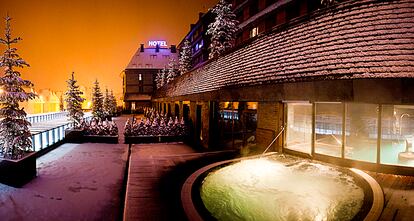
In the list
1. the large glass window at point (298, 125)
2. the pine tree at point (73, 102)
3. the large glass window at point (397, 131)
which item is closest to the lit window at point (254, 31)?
the pine tree at point (73, 102)

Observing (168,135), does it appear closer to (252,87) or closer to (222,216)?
(252,87)

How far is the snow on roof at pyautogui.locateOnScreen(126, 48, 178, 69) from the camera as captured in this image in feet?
240

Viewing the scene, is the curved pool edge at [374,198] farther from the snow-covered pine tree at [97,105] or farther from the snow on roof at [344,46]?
the snow-covered pine tree at [97,105]

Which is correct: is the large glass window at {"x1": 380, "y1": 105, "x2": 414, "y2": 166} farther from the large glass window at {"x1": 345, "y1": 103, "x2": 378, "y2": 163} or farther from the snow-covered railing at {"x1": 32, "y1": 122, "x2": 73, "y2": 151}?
the snow-covered railing at {"x1": 32, "y1": 122, "x2": 73, "y2": 151}

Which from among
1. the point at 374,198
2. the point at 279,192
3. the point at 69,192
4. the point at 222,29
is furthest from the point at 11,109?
the point at 222,29

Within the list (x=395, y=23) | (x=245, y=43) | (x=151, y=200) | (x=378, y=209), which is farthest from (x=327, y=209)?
(x=245, y=43)

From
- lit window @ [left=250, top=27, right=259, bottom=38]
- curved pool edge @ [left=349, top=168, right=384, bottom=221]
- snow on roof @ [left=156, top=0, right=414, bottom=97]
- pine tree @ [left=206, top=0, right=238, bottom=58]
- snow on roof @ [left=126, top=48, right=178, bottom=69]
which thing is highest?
snow on roof @ [left=126, top=48, right=178, bottom=69]

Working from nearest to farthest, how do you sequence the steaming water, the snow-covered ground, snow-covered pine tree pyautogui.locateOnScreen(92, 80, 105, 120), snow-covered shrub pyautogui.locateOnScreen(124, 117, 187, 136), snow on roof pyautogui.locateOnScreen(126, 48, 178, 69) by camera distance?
1. the steaming water
2. the snow-covered ground
3. snow-covered shrub pyautogui.locateOnScreen(124, 117, 187, 136)
4. snow-covered pine tree pyautogui.locateOnScreen(92, 80, 105, 120)
5. snow on roof pyautogui.locateOnScreen(126, 48, 178, 69)

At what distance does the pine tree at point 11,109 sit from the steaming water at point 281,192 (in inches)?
306

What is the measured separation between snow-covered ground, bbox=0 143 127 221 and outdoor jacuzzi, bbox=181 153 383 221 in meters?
2.70

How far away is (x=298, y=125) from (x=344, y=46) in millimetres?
3969

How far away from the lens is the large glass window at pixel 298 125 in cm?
956

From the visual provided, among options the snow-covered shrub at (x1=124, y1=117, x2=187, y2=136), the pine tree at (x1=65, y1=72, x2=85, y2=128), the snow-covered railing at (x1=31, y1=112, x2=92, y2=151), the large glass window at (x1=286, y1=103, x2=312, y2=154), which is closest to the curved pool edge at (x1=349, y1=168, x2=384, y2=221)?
the large glass window at (x1=286, y1=103, x2=312, y2=154)

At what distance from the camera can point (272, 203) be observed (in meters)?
6.40
